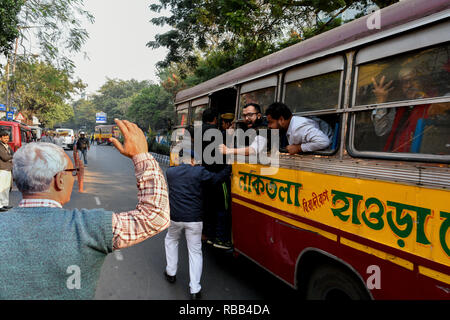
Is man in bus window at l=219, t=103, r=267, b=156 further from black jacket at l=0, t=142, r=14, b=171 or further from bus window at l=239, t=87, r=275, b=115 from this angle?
black jacket at l=0, t=142, r=14, b=171

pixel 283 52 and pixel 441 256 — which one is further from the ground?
pixel 283 52

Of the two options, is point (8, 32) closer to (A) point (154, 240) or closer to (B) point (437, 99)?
(A) point (154, 240)

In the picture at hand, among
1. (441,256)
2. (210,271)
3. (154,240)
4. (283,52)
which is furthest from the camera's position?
(154,240)

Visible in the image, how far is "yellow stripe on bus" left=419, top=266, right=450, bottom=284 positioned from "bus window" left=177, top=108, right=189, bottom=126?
5198 mm

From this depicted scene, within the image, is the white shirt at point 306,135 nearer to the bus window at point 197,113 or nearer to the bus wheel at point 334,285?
the bus wheel at point 334,285

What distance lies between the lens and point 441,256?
181cm

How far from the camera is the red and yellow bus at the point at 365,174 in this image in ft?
6.39

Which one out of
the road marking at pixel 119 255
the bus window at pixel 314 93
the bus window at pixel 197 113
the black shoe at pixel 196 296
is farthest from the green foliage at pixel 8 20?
the black shoe at pixel 196 296

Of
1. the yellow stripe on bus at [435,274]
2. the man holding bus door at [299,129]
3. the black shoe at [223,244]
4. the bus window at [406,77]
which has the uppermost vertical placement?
the bus window at [406,77]

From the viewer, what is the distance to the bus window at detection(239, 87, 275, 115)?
11.8 feet

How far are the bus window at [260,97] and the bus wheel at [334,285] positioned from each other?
6.05ft

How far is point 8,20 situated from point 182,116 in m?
6.02
